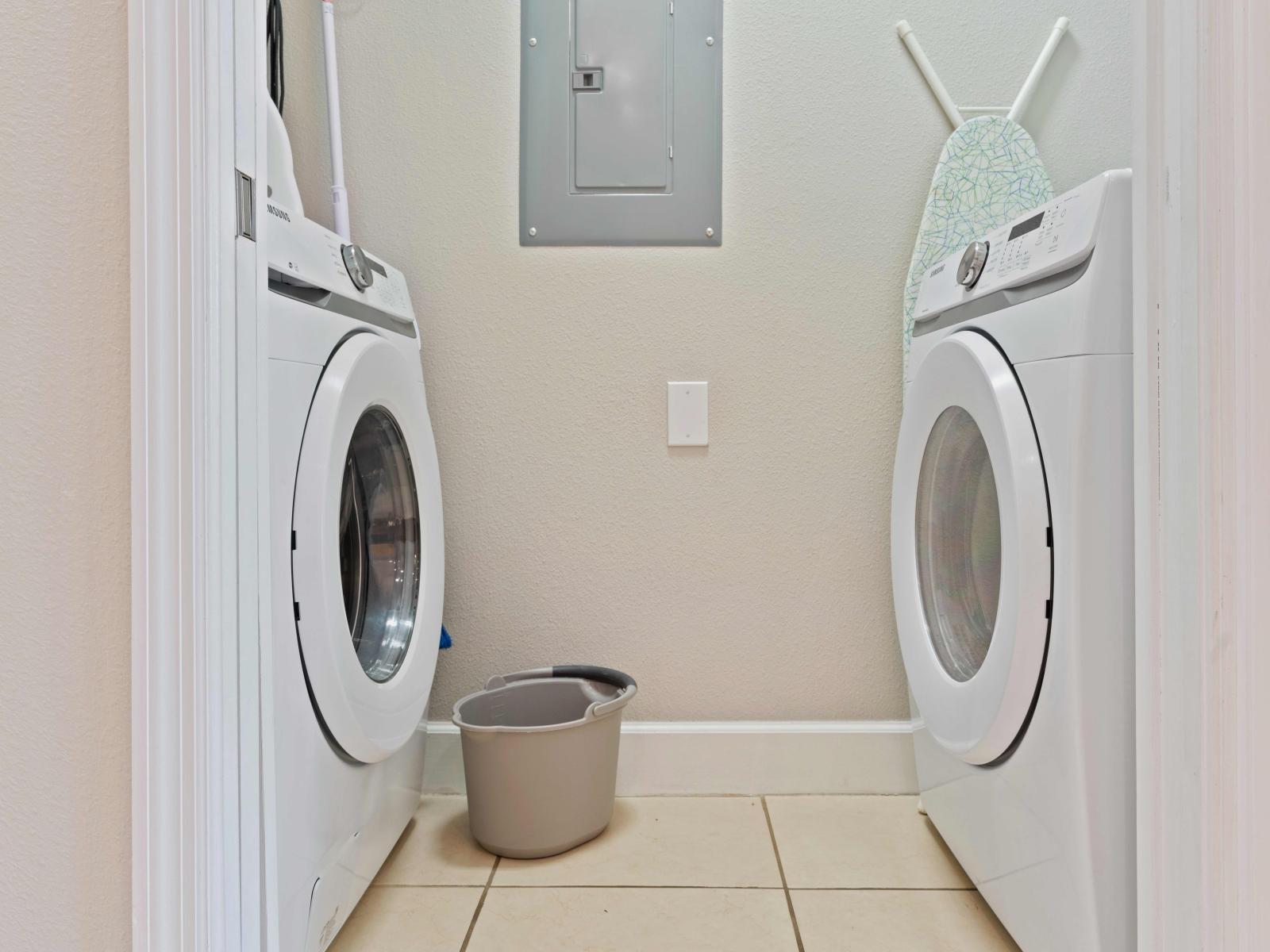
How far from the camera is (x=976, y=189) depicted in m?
1.42

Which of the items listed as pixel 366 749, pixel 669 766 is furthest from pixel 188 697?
pixel 669 766

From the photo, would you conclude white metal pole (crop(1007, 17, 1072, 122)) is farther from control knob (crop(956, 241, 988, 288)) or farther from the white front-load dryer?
the white front-load dryer

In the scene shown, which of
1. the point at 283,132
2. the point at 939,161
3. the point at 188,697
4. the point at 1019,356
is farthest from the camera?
the point at 939,161

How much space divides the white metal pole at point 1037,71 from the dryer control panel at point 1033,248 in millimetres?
502

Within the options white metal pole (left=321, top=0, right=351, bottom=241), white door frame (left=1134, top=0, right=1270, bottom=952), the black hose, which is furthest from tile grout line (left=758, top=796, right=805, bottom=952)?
the black hose

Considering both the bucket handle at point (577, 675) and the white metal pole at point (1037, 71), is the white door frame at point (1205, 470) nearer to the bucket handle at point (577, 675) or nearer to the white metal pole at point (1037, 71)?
the bucket handle at point (577, 675)

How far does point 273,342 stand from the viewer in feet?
2.69

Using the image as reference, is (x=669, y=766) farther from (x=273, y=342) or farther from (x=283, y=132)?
(x=283, y=132)

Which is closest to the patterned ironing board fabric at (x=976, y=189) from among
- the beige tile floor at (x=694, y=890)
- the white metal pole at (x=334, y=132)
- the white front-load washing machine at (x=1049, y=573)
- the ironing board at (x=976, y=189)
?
the ironing board at (x=976, y=189)

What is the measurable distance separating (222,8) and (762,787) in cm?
141

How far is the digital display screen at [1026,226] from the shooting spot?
92cm

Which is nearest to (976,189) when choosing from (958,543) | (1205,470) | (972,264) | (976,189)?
(976,189)

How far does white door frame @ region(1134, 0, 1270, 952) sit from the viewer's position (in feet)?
1.76

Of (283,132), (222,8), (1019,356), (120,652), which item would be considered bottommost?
(120,652)
